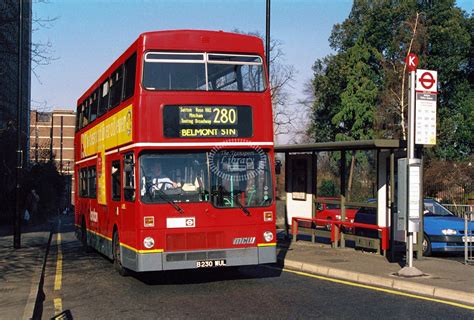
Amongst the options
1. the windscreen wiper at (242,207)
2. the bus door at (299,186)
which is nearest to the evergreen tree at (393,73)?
the bus door at (299,186)

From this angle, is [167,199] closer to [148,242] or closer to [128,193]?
[148,242]

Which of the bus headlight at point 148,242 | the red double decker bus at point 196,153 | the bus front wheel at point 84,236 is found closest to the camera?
the bus headlight at point 148,242

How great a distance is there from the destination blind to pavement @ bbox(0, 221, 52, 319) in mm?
3628

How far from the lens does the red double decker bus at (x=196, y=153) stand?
1077 centimetres

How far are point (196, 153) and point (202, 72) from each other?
1502 mm

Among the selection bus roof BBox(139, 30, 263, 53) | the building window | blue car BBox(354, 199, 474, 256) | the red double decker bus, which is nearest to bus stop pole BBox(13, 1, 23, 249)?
the building window

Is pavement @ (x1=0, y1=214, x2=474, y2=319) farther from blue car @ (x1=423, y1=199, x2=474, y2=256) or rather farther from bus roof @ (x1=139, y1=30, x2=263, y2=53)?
bus roof @ (x1=139, y1=30, x2=263, y2=53)

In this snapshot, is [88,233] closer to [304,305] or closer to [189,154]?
[189,154]

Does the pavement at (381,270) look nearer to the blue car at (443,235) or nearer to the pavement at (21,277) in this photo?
the blue car at (443,235)

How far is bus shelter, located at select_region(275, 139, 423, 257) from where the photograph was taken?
14766 millimetres

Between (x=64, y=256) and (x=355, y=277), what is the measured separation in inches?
381

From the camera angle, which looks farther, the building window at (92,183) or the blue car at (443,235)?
the building window at (92,183)

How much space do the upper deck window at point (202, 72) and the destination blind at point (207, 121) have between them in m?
0.38

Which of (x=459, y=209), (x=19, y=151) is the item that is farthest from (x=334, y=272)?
(x=19, y=151)
